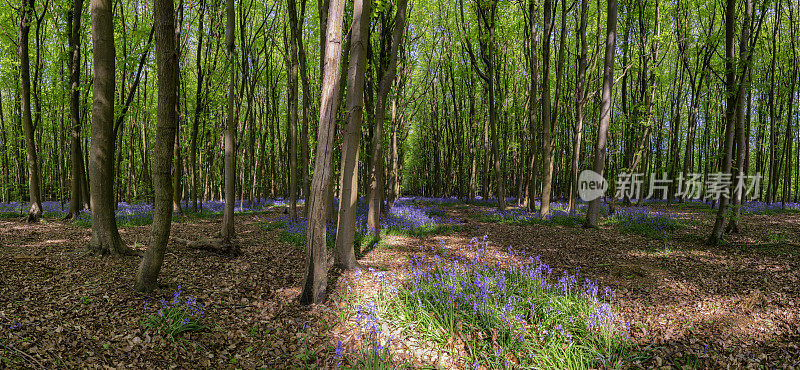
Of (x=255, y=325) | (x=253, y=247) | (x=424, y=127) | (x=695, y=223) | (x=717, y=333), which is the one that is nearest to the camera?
(x=717, y=333)

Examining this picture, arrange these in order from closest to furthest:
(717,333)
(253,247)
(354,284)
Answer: (717,333) → (354,284) → (253,247)

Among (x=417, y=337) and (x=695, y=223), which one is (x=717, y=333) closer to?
(x=417, y=337)

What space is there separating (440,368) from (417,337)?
23.1 inches

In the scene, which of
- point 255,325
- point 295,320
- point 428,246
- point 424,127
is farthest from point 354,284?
point 424,127

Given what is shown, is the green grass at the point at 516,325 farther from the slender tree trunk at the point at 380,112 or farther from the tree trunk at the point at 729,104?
the tree trunk at the point at 729,104

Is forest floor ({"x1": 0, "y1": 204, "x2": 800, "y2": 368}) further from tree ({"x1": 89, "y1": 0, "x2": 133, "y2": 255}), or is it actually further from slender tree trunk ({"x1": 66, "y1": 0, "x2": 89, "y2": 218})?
slender tree trunk ({"x1": 66, "y1": 0, "x2": 89, "y2": 218})

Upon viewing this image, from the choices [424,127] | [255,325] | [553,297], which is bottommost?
[255,325]

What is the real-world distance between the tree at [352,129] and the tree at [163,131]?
2.25m

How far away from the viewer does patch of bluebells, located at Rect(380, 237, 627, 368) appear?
3238mm

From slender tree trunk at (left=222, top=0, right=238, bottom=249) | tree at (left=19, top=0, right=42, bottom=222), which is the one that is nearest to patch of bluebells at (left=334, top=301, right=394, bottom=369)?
slender tree trunk at (left=222, top=0, right=238, bottom=249)

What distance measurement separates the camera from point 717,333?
357 cm

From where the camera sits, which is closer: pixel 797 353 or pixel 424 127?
pixel 797 353

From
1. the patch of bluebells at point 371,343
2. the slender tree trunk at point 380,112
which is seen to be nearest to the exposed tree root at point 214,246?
the slender tree trunk at point 380,112

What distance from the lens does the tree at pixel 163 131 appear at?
3.72 m
